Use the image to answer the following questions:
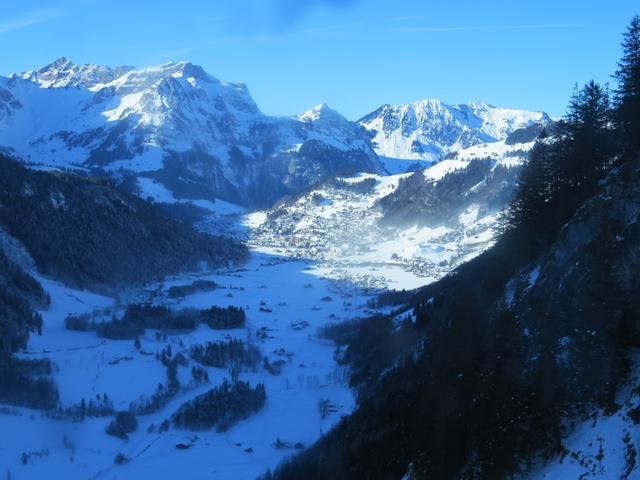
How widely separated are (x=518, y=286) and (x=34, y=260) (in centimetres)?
12550

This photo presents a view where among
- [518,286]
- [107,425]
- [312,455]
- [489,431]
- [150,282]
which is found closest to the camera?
[489,431]

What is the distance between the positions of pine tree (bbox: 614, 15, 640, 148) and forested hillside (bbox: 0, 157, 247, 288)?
124m

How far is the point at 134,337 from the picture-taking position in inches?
4503

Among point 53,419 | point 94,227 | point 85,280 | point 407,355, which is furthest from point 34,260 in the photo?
point 407,355

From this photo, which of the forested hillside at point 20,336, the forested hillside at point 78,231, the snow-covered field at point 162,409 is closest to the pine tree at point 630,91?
the snow-covered field at point 162,409

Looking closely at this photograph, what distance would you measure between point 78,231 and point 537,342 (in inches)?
6017

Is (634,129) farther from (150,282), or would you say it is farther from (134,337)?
(150,282)

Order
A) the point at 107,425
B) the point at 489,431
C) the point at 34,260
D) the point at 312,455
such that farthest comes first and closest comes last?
the point at 34,260
the point at 107,425
the point at 312,455
the point at 489,431

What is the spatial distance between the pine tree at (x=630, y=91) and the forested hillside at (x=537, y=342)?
0.45ft

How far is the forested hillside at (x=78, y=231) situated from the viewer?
150 meters

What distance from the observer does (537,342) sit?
1431 inches

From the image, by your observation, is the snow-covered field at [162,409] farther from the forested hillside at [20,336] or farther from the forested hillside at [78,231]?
the forested hillside at [78,231]

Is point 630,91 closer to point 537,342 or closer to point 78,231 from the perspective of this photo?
point 537,342

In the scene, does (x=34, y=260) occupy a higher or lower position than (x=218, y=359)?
higher
